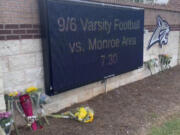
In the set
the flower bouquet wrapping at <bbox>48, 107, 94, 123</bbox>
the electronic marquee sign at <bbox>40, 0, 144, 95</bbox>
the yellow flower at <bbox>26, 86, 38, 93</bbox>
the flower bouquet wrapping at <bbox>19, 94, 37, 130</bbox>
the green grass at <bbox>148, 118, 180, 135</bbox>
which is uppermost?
the electronic marquee sign at <bbox>40, 0, 144, 95</bbox>

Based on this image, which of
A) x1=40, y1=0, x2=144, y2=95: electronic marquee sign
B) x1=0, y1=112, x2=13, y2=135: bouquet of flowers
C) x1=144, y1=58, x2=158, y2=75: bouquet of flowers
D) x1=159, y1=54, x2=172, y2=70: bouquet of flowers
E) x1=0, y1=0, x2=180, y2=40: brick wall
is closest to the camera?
x1=0, y1=112, x2=13, y2=135: bouquet of flowers

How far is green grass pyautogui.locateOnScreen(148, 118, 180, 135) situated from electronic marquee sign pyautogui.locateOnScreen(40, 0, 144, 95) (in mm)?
1691

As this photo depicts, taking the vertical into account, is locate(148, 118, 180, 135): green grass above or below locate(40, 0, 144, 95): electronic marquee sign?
below

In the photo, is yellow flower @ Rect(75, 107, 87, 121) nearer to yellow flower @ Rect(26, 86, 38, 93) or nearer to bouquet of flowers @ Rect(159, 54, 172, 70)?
yellow flower @ Rect(26, 86, 38, 93)

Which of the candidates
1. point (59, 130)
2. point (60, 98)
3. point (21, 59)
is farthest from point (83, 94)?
point (21, 59)

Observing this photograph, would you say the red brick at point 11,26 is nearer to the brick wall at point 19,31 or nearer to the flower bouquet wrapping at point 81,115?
the brick wall at point 19,31

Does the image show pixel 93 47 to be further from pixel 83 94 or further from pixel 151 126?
pixel 151 126

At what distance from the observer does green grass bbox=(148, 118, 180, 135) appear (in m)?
3.84

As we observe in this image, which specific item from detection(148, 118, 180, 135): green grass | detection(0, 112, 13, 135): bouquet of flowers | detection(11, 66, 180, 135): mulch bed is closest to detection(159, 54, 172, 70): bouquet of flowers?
detection(11, 66, 180, 135): mulch bed

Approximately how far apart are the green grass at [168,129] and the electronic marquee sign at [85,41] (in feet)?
5.55

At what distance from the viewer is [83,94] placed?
5.01 meters

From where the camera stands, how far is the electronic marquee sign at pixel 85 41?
13.0ft

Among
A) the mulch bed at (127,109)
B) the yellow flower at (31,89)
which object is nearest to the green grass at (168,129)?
the mulch bed at (127,109)

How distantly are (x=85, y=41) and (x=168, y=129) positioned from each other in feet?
7.41
